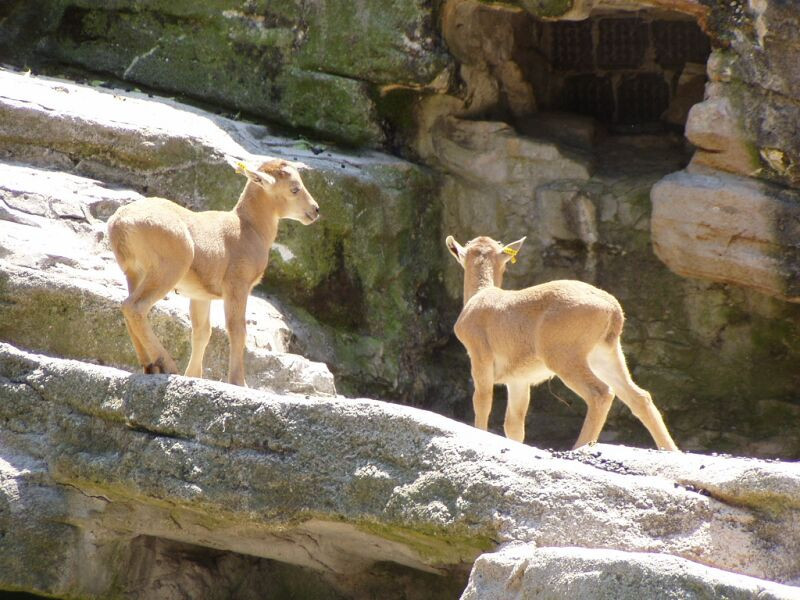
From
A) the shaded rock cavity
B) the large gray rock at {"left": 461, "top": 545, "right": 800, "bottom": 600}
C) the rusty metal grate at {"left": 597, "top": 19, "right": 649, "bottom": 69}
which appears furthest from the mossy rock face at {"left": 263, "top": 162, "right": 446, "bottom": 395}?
the large gray rock at {"left": 461, "top": 545, "right": 800, "bottom": 600}

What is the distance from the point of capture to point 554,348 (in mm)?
9125

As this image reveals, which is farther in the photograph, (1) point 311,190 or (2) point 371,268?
(2) point 371,268

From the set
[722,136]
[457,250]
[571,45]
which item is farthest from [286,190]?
[571,45]

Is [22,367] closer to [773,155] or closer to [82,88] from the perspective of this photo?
[82,88]

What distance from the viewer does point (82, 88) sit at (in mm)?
12031

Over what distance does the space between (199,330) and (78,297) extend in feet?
2.73

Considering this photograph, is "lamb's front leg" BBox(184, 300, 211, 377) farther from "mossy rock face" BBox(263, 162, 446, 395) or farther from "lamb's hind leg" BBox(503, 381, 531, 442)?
"mossy rock face" BBox(263, 162, 446, 395)

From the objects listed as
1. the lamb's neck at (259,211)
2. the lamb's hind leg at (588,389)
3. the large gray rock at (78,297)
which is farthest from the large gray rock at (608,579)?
the lamb's neck at (259,211)

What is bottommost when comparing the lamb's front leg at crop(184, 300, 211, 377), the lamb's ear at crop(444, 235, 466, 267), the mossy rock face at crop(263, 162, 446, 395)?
the mossy rock face at crop(263, 162, 446, 395)

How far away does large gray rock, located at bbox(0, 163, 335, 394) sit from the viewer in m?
9.05

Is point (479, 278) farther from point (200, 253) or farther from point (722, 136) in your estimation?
point (722, 136)

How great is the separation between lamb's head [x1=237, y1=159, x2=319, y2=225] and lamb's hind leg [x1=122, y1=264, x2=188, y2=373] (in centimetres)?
140

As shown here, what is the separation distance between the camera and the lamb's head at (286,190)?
9.73m

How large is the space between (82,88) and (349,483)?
6249 mm
